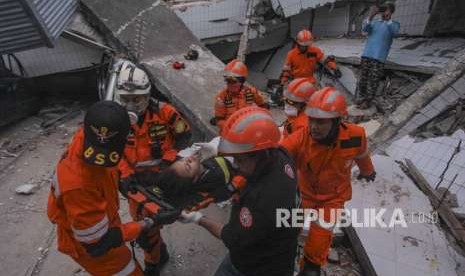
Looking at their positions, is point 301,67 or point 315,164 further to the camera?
point 301,67

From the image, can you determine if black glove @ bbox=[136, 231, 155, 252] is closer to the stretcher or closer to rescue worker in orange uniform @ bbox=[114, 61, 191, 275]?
rescue worker in orange uniform @ bbox=[114, 61, 191, 275]

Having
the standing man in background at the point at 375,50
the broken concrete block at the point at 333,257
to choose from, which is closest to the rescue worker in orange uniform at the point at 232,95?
the broken concrete block at the point at 333,257

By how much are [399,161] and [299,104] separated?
147 centimetres

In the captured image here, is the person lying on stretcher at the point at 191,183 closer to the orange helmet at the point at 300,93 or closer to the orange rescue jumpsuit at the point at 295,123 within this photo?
the orange rescue jumpsuit at the point at 295,123

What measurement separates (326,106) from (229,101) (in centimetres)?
213

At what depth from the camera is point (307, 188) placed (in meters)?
3.03

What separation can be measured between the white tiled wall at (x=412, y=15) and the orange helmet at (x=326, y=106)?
18.5 feet

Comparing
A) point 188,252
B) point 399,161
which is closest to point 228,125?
point 188,252

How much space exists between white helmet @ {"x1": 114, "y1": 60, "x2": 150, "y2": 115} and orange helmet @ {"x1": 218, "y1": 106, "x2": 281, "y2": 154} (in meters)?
1.37

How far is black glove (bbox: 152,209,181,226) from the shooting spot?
239 cm

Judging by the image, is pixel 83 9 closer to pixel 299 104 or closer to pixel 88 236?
pixel 299 104

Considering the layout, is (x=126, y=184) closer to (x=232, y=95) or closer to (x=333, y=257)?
(x=333, y=257)

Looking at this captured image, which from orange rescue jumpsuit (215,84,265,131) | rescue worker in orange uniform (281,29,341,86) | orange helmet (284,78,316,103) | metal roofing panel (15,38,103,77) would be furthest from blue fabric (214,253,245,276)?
metal roofing panel (15,38,103,77)

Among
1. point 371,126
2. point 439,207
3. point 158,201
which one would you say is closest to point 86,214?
point 158,201
